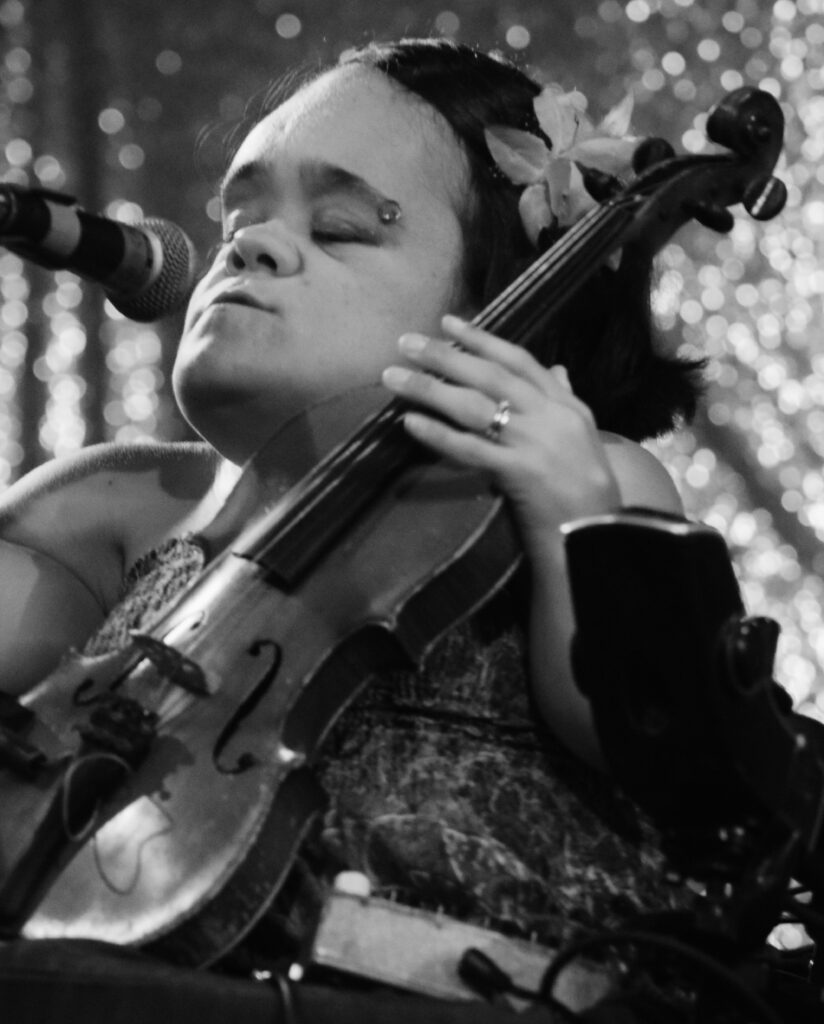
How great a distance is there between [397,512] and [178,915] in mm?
280

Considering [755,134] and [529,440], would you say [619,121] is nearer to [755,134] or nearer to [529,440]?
[755,134]

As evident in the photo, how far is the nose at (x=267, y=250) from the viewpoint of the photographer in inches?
41.8

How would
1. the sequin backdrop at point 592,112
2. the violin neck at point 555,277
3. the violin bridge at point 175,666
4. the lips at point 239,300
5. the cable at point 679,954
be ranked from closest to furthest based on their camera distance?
the cable at point 679,954 < the violin bridge at point 175,666 < the violin neck at point 555,277 < the lips at point 239,300 < the sequin backdrop at point 592,112

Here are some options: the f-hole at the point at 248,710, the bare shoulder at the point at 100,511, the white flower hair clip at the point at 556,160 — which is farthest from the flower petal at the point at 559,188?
the f-hole at the point at 248,710

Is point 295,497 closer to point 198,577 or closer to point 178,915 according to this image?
point 198,577

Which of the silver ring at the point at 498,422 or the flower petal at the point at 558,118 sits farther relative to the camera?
the flower petal at the point at 558,118

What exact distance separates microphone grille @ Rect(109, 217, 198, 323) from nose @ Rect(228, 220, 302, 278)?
9cm

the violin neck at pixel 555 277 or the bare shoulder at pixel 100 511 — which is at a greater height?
the violin neck at pixel 555 277

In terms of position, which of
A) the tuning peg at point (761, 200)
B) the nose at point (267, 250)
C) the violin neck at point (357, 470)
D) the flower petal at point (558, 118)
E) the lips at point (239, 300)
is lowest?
the violin neck at point (357, 470)

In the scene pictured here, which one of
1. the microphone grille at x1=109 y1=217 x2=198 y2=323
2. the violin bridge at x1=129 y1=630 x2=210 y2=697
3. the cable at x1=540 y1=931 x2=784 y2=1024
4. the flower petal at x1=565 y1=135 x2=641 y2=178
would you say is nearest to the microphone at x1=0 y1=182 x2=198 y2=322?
the microphone grille at x1=109 y1=217 x2=198 y2=323

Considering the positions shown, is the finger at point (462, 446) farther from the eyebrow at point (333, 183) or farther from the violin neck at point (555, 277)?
the eyebrow at point (333, 183)

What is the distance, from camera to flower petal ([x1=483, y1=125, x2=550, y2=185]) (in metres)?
1.16

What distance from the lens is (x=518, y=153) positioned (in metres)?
1.17

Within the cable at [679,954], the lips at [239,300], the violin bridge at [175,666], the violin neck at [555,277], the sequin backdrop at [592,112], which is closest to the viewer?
the cable at [679,954]
